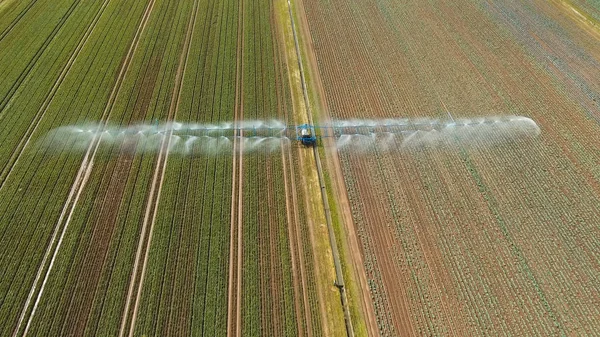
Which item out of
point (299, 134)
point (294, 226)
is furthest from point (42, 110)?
point (294, 226)

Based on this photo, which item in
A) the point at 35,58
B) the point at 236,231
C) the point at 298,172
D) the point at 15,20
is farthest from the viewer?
the point at 15,20

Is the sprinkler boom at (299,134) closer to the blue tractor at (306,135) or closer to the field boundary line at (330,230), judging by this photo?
the blue tractor at (306,135)

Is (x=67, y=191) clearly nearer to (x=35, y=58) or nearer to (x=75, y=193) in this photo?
(x=75, y=193)

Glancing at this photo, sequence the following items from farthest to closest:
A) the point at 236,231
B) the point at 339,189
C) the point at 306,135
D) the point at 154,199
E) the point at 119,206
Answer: the point at 306,135
the point at 339,189
the point at 154,199
the point at 119,206
the point at 236,231

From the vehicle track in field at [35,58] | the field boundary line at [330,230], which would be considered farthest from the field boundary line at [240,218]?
the vehicle track in field at [35,58]

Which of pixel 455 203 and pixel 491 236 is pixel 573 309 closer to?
pixel 491 236

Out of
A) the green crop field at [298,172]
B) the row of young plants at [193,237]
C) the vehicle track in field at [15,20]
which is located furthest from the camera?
the vehicle track in field at [15,20]

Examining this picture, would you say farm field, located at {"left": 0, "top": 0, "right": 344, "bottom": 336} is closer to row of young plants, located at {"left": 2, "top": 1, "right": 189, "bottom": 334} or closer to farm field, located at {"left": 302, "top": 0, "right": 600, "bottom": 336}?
row of young plants, located at {"left": 2, "top": 1, "right": 189, "bottom": 334}
